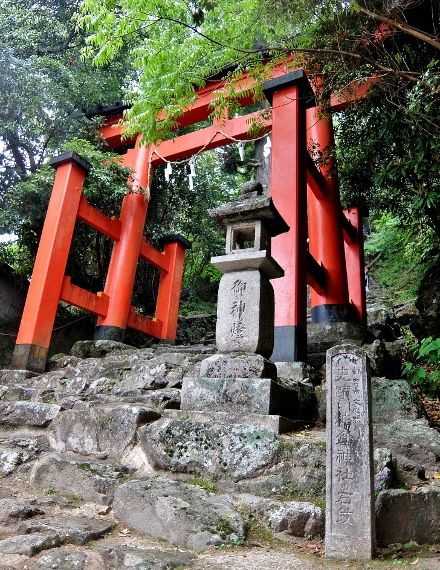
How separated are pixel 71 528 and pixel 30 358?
4455mm

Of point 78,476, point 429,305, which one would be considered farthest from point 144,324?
point 78,476

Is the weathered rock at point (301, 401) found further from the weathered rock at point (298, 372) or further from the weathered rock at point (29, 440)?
the weathered rock at point (29, 440)

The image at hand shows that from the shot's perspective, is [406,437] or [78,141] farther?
[78,141]

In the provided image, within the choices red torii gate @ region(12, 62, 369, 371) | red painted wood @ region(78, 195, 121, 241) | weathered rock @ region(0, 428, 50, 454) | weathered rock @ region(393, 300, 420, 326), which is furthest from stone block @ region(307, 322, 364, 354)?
red painted wood @ region(78, 195, 121, 241)

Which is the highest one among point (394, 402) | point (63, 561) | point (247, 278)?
point (247, 278)

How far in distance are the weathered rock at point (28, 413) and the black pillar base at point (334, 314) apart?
486 cm

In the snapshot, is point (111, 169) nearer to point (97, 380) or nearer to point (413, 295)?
point (97, 380)

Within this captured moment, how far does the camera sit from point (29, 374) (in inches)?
245

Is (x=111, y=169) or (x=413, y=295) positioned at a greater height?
(x=111, y=169)

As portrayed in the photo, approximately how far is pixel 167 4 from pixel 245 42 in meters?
1.18

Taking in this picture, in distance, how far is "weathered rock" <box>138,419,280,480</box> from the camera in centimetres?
312

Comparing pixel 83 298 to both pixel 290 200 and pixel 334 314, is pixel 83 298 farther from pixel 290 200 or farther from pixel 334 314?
pixel 334 314

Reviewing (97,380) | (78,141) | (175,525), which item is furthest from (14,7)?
(175,525)

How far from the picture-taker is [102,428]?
12.3ft
